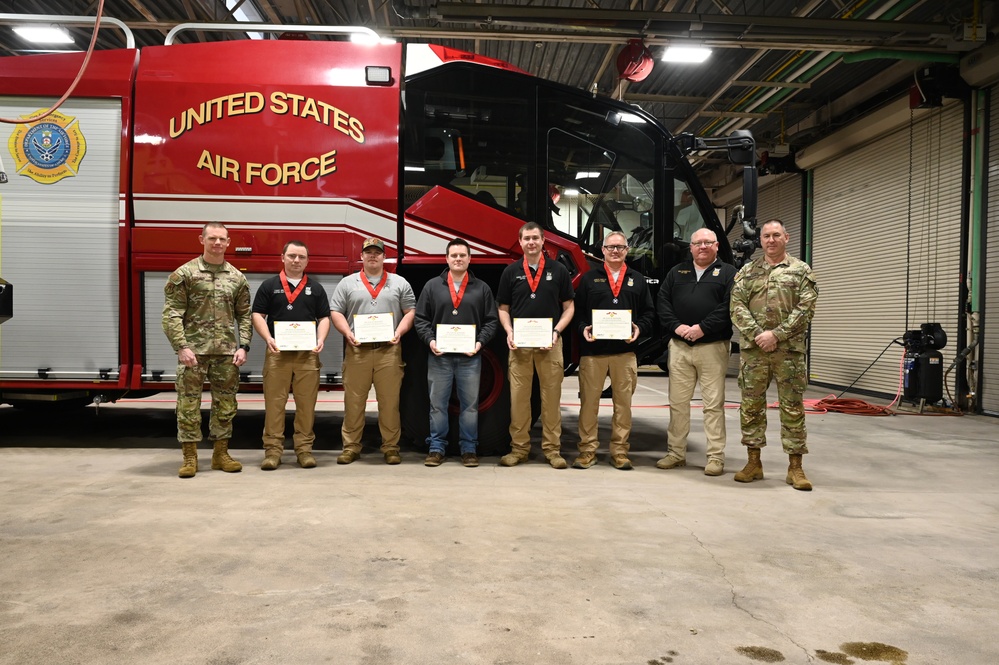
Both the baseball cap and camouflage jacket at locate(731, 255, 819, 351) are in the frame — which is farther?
the baseball cap

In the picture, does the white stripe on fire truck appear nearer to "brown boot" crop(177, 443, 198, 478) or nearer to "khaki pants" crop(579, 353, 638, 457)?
"khaki pants" crop(579, 353, 638, 457)

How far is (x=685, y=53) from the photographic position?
8.23 metres

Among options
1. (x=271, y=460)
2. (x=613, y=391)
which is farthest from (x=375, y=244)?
(x=613, y=391)

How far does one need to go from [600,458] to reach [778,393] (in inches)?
60.5

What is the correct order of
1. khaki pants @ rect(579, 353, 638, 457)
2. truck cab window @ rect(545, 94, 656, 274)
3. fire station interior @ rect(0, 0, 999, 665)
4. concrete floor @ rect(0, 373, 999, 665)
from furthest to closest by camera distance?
truck cab window @ rect(545, 94, 656, 274) → khaki pants @ rect(579, 353, 638, 457) → fire station interior @ rect(0, 0, 999, 665) → concrete floor @ rect(0, 373, 999, 665)

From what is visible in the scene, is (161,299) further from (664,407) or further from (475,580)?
(664,407)

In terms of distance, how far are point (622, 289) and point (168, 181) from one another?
357cm

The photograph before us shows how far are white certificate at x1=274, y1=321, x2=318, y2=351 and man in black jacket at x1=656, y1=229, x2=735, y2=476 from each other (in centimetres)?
264

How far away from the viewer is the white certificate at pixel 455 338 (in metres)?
4.52

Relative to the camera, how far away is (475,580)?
2555mm

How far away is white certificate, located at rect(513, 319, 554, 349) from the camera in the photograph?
179 inches

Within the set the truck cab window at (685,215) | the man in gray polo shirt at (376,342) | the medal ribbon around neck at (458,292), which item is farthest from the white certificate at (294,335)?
the truck cab window at (685,215)

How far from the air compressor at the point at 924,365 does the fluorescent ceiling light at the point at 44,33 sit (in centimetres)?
1215

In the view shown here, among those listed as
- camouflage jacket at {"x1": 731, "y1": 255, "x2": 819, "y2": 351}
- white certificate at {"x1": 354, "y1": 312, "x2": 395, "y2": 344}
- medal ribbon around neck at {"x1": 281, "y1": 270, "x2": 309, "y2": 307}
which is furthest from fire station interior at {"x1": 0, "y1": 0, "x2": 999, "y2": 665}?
camouflage jacket at {"x1": 731, "y1": 255, "x2": 819, "y2": 351}
